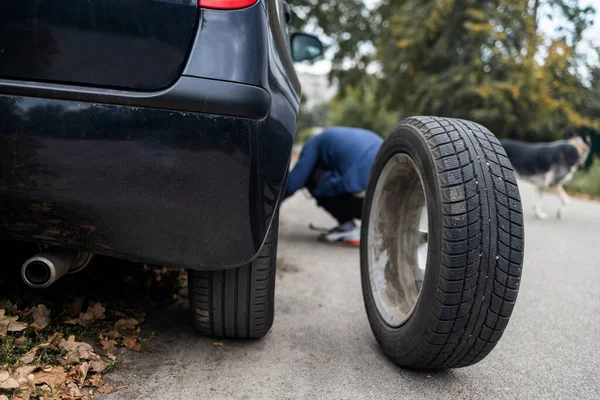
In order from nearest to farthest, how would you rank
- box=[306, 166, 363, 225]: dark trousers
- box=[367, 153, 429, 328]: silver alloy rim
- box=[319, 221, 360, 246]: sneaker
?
box=[367, 153, 429, 328]: silver alloy rim → box=[306, 166, 363, 225]: dark trousers → box=[319, 221, 360, 246]: sneaker

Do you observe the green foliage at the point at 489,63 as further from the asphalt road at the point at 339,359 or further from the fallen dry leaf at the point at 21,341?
the fallen dry leaf at the point at 21,341

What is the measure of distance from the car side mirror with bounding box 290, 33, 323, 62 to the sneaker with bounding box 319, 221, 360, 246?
1.87 m

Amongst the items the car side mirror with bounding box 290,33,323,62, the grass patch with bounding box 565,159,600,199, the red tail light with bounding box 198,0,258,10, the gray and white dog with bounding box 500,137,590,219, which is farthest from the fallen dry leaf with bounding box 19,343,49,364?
the grass patch with bounding box 565,159,600,199

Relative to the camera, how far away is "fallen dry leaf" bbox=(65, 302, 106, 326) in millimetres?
2117

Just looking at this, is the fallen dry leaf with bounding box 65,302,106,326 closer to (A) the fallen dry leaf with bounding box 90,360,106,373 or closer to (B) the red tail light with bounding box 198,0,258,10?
(A) the fallen dry leaf with bounding box 90,360,106,373

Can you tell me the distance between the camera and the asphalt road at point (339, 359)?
1.87 meters

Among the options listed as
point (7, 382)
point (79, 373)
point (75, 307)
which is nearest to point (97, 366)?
point (79, 373)

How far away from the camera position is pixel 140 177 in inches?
63.6

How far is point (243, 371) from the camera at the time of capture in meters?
2.00

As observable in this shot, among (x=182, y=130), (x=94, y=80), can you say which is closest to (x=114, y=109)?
(x=94, y=80)

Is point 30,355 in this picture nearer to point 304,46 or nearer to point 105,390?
point 105,390

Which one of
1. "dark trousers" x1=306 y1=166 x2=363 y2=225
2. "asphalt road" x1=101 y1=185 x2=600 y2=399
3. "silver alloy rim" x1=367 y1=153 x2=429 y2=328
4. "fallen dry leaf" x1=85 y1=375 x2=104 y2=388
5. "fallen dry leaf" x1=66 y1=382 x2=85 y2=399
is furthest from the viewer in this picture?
"dark trousers" x1=306 y1=166 x2=363 y2=225

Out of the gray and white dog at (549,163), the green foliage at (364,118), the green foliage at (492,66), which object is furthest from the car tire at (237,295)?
the green foliage at (364,118)

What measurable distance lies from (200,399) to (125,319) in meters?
0.70
